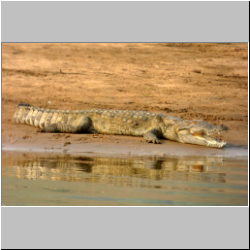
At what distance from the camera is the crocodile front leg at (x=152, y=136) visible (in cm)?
688

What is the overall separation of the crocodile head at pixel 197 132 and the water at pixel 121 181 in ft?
3.99

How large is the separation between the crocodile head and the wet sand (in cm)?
18

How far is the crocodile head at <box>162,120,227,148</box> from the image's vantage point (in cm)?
676

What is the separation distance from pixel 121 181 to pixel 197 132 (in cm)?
330

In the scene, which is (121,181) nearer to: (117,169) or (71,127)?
(117,169)

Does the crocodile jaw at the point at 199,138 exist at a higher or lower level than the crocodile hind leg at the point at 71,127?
lower

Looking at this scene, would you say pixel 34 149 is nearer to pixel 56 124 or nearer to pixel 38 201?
pixel 56 124

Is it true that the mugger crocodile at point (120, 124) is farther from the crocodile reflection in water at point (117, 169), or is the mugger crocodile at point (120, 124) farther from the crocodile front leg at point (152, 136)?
the crocodile reflection in water at point (117, 169)

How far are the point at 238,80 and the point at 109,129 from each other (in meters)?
4.81

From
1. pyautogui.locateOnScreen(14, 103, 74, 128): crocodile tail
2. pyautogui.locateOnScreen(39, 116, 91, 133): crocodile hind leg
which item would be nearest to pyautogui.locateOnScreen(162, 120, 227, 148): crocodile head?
pyautogui.locateOnScreen(39, 116, 91, 133): crocodile hind leg

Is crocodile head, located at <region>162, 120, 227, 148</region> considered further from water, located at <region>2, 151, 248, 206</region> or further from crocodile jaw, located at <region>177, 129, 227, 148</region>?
water, located at <region>2, 151, 248, 206</region>

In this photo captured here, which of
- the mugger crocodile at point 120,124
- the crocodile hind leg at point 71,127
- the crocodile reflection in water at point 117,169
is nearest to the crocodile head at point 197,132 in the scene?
the mugger crocodile at point 120,124

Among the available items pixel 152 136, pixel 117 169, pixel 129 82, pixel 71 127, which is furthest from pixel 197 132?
pixel 129 82

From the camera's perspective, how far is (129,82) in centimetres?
1034
